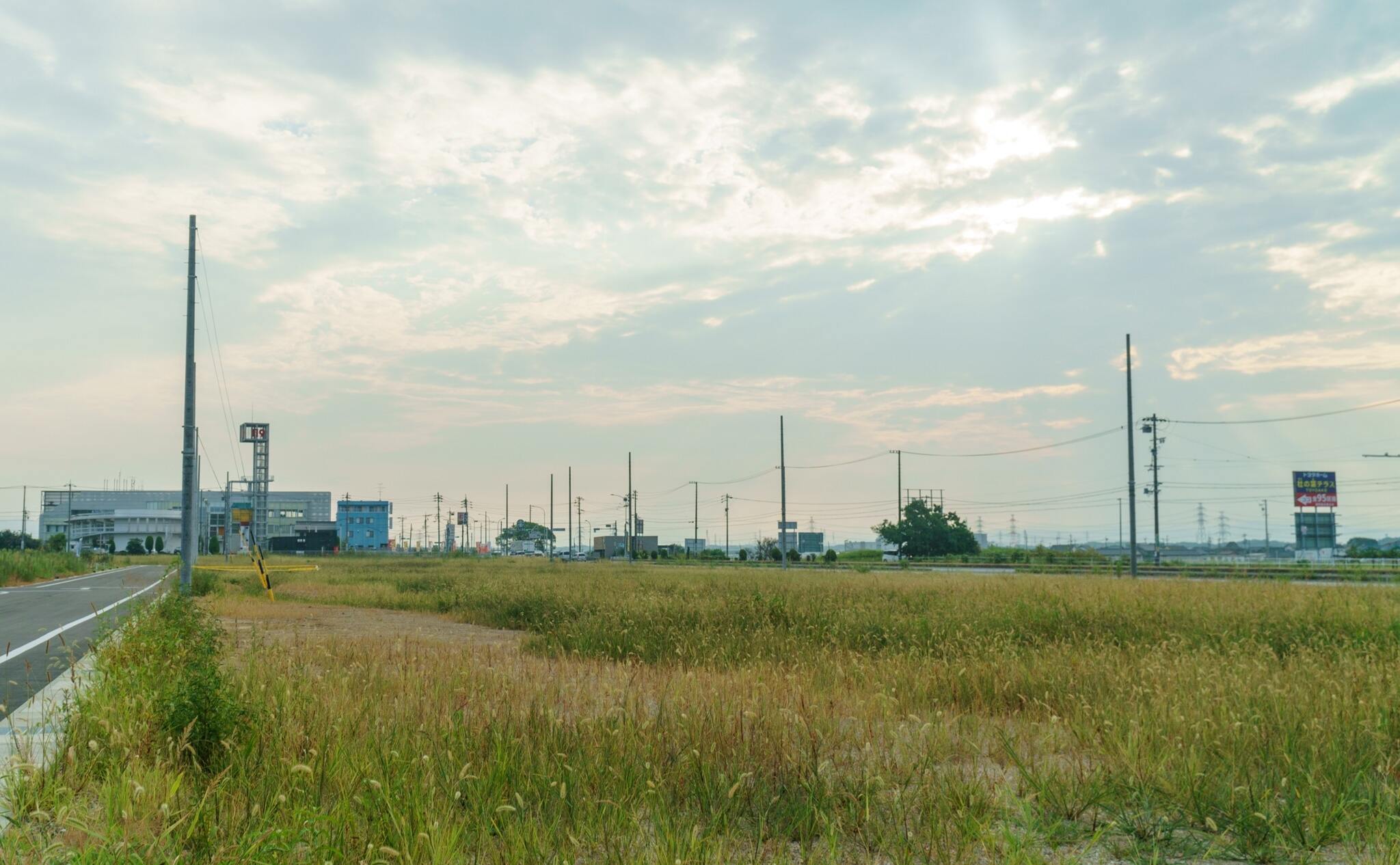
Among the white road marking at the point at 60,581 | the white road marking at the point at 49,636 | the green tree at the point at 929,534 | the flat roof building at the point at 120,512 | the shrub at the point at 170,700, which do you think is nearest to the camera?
the shrub at the point at 170,700

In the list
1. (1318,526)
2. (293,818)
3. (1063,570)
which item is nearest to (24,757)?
(293,818)

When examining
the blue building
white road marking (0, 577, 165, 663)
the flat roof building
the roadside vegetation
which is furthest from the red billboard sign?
the blue building

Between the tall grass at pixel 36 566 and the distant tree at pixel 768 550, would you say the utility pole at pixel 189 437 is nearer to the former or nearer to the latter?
the tall grass at pixel 36 566

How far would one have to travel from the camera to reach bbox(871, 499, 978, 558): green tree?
Result: 310 ft

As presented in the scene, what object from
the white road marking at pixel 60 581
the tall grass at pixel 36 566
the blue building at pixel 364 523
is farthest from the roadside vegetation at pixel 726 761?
the blue building at pixel 364 523

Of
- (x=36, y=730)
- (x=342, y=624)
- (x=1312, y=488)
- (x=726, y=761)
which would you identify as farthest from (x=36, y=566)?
(x=1312, y=488)

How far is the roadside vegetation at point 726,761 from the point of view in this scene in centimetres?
471

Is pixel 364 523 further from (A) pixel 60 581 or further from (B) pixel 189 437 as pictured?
(B) pixel 189 437

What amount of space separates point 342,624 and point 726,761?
1679 cm

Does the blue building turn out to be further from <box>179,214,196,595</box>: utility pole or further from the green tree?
<box>179,214,196,595</box>: utility pole

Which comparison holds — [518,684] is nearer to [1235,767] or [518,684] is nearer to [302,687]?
[302,687]

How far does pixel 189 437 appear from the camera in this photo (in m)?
21.0

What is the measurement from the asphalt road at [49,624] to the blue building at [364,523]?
150493 mm

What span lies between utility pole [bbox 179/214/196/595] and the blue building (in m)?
168
